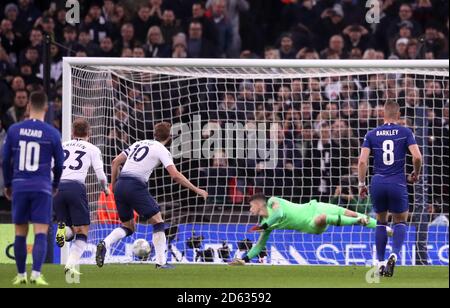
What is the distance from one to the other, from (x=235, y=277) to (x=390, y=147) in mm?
2349

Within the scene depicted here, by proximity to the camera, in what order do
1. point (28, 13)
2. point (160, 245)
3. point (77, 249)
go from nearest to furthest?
point (77, 249)
point (160, 245)
point (28, 13)

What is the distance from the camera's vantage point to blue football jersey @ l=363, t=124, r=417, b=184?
46.4ft

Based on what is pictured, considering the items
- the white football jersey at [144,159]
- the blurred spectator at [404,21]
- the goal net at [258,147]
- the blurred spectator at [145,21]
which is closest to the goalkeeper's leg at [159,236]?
the white football jersey at [144,159]

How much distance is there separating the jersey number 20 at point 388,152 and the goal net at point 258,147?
3289 millimetres

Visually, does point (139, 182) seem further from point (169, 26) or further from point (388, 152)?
point (169, 26)

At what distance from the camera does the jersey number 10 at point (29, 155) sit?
→ 1217 centimetres

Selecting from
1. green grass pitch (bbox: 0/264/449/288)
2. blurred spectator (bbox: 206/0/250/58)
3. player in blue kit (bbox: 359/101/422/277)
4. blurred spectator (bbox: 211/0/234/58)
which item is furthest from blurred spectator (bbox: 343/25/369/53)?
player in blue kit (bbox: 359/101/422/277)

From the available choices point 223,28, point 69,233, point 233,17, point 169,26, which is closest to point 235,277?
point 69,233

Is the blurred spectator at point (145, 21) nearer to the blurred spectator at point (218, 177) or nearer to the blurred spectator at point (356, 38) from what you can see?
the blurred spectator at point (356, 38)

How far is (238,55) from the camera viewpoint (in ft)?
71.6

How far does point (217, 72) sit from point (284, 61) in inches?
75.3

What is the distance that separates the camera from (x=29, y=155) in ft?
39.9

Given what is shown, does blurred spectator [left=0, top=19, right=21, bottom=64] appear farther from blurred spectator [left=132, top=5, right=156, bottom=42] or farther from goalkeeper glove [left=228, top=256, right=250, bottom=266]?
goalkeeper glove [left=228, top=256, right=250, bottom=266]

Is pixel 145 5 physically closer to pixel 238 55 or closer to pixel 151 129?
pixel 238 55
